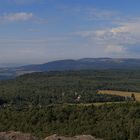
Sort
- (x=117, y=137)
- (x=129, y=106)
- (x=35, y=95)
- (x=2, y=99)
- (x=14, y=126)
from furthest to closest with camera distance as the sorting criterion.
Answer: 1. (x=35, y=95)
2. (x=2, y=99)
3. (x=129, y=106)
4. (x=14, y=126)
5. (x=117, y=137)

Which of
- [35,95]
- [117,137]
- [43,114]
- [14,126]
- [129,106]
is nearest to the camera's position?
[117,137]

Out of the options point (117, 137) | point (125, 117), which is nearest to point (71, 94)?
point (125, 117)

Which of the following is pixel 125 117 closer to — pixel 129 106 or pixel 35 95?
pixel 129 106

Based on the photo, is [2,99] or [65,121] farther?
[2,99]

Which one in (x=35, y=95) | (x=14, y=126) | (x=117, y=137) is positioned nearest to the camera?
(x=117, y=137)

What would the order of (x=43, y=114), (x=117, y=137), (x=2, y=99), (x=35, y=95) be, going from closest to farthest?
1. (x=117, y=137)
2. (x=43, y=114)
3. (x=2, y=99)
4. (x=35, y=95)

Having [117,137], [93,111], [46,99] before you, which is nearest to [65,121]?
[93,111]

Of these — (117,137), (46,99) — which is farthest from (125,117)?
(46,99)

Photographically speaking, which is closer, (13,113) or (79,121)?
(79,121)

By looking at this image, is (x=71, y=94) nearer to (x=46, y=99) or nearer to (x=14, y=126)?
(x=46, y=99)
